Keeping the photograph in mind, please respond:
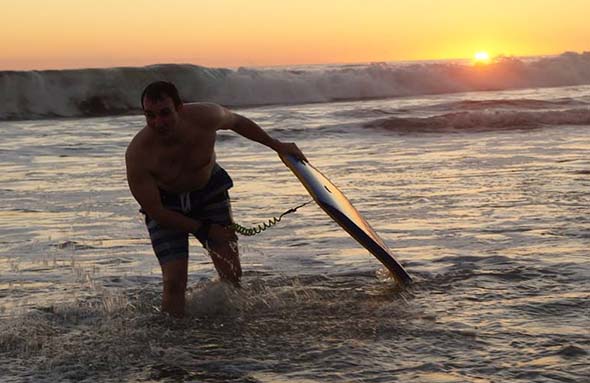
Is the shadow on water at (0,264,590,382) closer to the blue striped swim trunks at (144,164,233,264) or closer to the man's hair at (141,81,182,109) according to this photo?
the blue striped swim trunks at (144,164,233,264)

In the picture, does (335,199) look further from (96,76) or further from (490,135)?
(96,76)

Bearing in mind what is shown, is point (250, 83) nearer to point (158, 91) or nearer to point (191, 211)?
point (191, 211)

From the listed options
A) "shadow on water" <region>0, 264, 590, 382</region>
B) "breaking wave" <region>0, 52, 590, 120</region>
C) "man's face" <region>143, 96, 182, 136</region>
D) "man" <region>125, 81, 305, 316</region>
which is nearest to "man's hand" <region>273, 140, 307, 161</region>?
"man" <region>125, 81, 305, 316</region>

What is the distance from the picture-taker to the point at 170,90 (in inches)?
203

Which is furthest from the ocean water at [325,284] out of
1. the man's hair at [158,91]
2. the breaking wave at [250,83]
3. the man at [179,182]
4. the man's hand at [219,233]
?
the breaking wave at [250,83]

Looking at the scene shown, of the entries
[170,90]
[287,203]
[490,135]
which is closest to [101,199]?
[287,203]

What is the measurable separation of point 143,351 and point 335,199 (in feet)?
6.53

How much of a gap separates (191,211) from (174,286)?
1.56 ft

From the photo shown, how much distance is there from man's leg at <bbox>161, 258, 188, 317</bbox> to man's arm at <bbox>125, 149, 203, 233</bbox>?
0.31m

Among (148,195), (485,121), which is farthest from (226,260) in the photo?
(485,121)

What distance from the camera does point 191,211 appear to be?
5.73 metres

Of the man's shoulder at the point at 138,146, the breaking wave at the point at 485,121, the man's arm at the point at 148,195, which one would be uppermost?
the man's shoulder at the point at 138,146

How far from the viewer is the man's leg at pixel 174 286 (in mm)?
5500

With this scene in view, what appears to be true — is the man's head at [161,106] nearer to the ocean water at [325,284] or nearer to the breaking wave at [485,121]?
the ocean water at [325,284]
